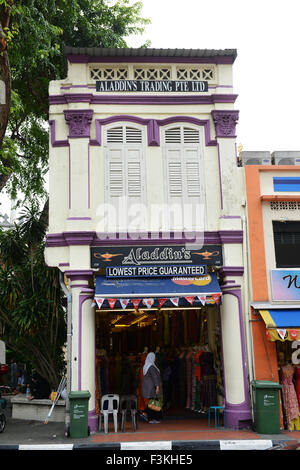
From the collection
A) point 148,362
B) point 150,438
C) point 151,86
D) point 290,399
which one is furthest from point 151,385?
→ point 151,86

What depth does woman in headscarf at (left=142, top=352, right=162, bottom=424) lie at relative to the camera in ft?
40.4

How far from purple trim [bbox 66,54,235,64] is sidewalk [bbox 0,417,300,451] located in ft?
31.5

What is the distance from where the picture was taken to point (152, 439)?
1054cm

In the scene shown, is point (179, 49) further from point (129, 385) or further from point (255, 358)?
point (129, 385)

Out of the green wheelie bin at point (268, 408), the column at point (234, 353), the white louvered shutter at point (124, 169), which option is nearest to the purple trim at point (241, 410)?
the column at point (234, 353)

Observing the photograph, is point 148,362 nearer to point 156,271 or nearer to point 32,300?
point 156,271

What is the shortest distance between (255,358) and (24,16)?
37.8 feet

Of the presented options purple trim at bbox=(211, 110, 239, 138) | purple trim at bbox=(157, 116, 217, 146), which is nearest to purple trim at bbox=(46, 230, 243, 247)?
purple trim at bbox=(157, 116, 217, 146)

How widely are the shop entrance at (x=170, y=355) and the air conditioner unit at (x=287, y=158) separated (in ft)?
14.6

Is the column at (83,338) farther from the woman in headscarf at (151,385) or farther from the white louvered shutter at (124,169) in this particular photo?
the white louvered shutter at (124,169)

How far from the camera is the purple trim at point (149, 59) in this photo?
13484mm

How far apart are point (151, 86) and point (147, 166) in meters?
2.30

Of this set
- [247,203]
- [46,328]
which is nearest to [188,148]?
[247,203]

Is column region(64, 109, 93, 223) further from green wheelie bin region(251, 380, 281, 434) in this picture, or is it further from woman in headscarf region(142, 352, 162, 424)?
green wheelie bin region(251, 380, 281, 434)
